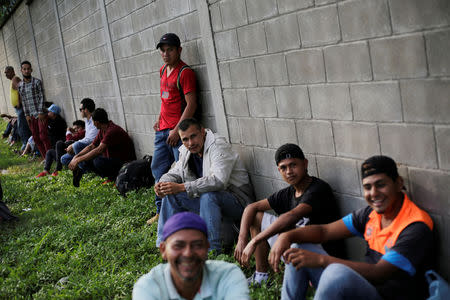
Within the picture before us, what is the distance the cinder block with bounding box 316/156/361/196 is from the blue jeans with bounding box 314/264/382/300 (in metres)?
1.17

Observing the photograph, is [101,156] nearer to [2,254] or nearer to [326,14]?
[2,254]

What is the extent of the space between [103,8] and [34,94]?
464 cm

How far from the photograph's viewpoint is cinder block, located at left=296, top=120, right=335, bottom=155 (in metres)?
4.07

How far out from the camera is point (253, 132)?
514 cm

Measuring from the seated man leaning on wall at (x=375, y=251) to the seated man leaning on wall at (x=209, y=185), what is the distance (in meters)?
1.38

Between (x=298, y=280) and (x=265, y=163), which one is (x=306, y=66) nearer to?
(x=265, y=163)

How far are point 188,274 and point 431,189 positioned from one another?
1.62m

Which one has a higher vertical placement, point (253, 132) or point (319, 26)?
point (319, 26)

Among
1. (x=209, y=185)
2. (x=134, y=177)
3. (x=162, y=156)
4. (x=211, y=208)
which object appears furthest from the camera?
(x=134, y=177)

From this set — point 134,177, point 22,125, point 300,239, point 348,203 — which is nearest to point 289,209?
point 348,203

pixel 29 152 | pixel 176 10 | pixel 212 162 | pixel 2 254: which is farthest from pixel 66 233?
pixel 29 152

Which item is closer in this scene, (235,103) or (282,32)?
(282,32)

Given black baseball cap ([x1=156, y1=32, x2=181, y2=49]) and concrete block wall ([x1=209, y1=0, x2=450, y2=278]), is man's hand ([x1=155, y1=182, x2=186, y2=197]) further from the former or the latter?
black baseball cap ([x1=156, y1=32, x2=181, y2=49])

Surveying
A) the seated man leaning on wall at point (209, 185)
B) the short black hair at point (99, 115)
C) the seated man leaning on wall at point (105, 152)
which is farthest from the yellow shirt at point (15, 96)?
the seated man leaning on wall at point (209, 185)
